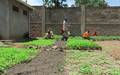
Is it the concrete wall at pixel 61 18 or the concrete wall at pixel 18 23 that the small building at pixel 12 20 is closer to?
the concrete wall at pixel 18 23

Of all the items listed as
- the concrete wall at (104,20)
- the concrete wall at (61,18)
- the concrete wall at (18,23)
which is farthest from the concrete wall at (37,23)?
the concrete wall at (104,20)

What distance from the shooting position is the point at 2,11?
27.2 ft

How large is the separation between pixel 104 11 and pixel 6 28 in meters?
11.3

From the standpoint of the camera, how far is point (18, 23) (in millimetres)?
9844

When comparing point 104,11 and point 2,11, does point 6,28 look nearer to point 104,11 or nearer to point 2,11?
point 2,11

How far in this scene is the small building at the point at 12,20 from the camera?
326 inches

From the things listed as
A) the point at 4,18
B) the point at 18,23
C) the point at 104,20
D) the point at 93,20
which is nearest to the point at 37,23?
the point at 18,23

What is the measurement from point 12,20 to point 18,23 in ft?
3.32

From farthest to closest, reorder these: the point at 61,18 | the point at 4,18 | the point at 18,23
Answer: the point at 61,18
the point at 18,23
the point at 4,18

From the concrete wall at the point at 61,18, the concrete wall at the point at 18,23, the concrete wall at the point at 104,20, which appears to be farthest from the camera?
the concrete wall at the point at 61,18

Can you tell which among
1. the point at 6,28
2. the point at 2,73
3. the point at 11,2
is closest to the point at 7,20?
the point at 6,28

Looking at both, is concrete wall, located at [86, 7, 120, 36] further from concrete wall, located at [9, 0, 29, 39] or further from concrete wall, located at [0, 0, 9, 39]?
concrete wall, located at [0, 0, 9, 39]

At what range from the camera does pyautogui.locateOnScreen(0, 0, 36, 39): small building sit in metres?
8.27

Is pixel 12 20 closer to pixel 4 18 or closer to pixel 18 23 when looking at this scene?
pixel 4 18
